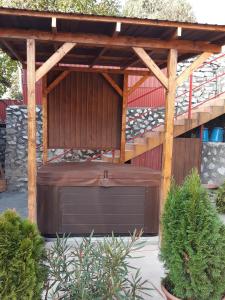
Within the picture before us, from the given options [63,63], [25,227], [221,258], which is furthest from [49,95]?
[221,258]

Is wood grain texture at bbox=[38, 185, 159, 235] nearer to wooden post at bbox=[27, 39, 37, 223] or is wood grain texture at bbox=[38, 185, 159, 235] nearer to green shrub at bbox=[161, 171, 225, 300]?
wooden post at bbox=[27, 39, 37, 223]

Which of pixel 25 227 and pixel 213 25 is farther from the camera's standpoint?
pixel 213 25

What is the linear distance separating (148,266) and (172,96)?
221 cm

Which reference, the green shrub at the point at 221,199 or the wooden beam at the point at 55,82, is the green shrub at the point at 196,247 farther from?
the green shrub at the point at 221,199

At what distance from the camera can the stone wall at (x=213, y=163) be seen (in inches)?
315

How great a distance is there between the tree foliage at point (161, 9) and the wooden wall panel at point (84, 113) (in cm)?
1248

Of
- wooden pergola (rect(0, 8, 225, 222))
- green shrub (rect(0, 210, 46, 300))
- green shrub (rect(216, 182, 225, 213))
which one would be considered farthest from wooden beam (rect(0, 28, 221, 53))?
green shrub (rect(216, 182, 225, 213))

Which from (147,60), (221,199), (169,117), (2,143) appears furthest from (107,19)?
Result: (2,143)

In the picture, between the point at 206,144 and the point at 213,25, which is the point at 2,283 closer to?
the point at 213,25

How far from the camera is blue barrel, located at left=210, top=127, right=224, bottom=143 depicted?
814 cm

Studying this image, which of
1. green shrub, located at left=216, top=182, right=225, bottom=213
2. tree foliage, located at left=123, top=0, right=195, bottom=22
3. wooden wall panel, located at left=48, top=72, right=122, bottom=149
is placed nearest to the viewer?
wooden wall panel, located at left=48, top=72, right=122, bottom=149

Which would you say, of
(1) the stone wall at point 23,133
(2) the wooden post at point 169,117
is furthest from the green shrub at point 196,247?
(1) the stone wall at point 23,133

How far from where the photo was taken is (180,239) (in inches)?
93.4

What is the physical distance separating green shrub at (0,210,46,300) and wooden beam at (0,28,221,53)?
2432 mm
